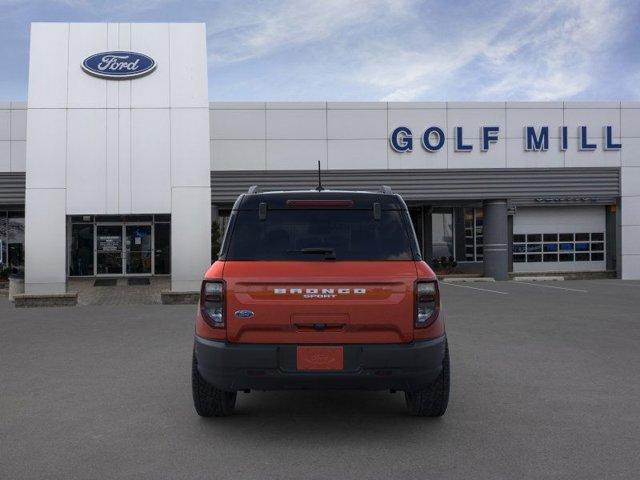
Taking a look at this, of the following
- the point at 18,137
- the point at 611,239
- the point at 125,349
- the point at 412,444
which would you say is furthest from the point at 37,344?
the point at 611,239

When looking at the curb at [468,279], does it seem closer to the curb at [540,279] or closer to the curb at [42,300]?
the curb at [540,279]

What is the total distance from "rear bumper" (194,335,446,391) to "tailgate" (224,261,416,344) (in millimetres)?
69

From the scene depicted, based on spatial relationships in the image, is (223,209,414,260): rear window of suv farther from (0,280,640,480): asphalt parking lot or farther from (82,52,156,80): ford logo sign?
(82,52,156,80): ford logo sign

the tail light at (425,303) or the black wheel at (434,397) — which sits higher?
the tail light at (425,303)

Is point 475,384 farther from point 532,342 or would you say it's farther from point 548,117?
point 548,117

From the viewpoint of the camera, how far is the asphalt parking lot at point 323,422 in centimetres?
425

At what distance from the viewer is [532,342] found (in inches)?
375

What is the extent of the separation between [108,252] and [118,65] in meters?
11.3

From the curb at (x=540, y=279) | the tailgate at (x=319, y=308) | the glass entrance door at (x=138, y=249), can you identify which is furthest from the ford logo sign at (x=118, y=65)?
the curb at (x=540, y=279)

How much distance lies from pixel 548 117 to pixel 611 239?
641 centimetres

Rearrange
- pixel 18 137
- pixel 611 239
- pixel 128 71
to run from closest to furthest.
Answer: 1. pixel 128 71
2. pixel 18 137
3. pixel 611 239

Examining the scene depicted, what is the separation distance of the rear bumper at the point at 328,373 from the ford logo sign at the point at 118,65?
563 inches

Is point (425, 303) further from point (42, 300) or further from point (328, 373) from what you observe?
point (42, 300)

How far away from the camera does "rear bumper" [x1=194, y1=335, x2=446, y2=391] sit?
14.9 ft
